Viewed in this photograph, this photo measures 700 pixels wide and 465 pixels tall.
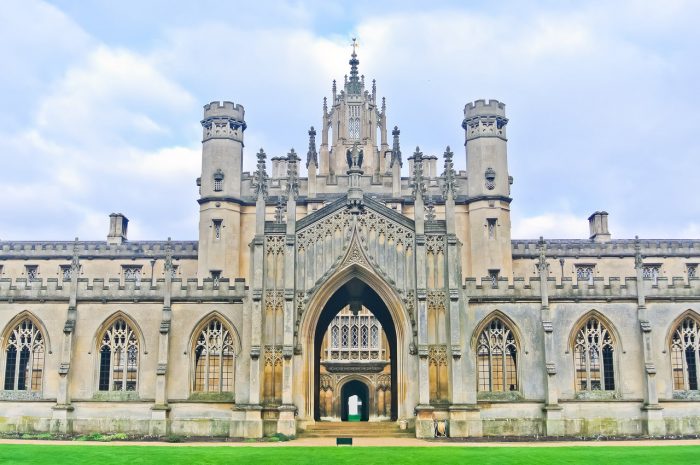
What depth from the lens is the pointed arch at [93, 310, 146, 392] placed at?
36719mm

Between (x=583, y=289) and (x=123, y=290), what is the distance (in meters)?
21.3

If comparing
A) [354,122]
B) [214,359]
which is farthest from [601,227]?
[214,359]

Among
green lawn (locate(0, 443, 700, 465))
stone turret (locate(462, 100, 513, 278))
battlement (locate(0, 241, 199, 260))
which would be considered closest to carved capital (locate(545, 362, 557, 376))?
green lawn (locate(0, 443, 700, 465))

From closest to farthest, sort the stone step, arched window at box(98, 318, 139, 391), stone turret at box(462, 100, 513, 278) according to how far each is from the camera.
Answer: the stone step < arched window at box(98, 318, 139, 391) < stone turret at box(462, 100, 513, 278)

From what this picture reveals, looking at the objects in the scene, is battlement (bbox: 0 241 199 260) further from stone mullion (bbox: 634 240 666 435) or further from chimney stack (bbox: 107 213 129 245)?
stone mullion (bbox: 634 240 666 435)

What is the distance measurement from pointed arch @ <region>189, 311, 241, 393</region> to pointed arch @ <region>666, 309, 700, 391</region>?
782 inches

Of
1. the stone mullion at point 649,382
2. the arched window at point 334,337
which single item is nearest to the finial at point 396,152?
the arched window at point 334,337

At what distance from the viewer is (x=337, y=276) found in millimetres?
35156

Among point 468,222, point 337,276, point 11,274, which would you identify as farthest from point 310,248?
point 11,274

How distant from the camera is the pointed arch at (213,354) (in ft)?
119

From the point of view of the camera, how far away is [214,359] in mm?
36469

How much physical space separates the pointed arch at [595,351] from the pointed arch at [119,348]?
1989 centimetres

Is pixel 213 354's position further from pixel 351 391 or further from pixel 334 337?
pixel 351 391

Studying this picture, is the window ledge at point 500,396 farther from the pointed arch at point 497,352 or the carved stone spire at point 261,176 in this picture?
the carved stone spire at point 261,176
